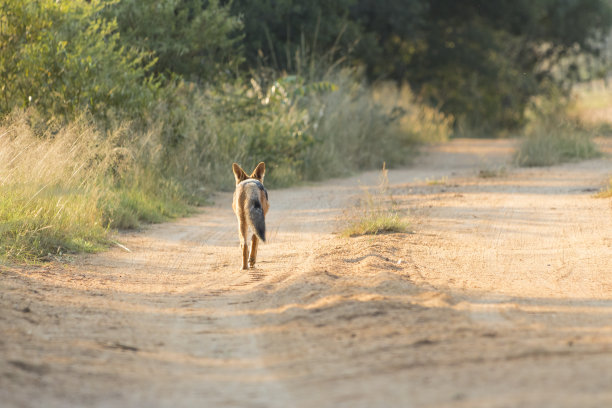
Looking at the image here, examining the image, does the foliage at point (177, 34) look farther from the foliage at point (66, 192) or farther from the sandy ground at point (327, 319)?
the sandy ground at point (327, 319)

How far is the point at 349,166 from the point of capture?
678 inches

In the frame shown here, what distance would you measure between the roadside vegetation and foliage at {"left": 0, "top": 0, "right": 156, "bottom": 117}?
0.02 metres

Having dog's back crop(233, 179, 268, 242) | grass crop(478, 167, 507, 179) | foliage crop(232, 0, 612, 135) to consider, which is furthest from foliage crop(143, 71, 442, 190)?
dog's back crop(233, 179, 268, 242)

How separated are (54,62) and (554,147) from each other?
10.1 meters

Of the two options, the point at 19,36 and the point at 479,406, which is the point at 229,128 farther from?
the point at 479,406

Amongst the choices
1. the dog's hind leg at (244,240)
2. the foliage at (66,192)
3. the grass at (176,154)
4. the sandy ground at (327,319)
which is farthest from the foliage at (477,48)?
the dog's hind leg at (244,240)

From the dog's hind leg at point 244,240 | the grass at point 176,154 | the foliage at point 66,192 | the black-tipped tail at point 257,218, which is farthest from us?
the grass at point 176,154

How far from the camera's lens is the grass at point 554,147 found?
16.4m

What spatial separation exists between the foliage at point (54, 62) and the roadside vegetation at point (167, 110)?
0.06ft

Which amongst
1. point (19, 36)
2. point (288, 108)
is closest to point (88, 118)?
point (19, 36)

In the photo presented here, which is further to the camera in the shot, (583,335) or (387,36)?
(387,36)

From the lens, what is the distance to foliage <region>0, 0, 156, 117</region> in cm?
1158

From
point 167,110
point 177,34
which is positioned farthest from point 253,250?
point 177,34

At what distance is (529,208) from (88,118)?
6.18 m
